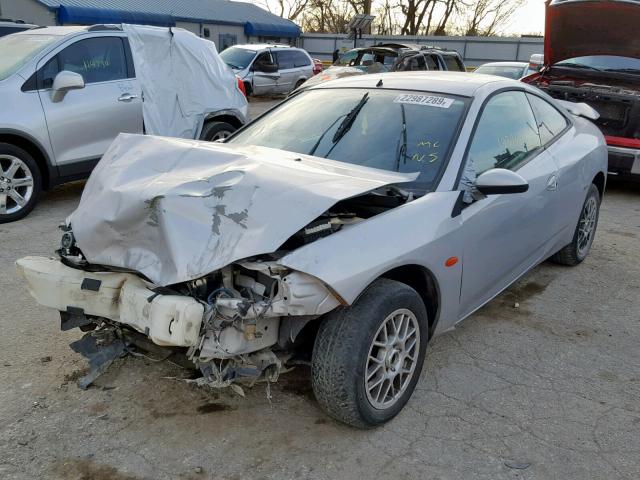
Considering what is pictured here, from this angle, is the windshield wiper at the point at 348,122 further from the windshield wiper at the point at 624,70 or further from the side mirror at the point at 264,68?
the side mirror at the point at 264,68

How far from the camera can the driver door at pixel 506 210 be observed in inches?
131

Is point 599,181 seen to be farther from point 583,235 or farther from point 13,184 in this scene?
point 13,184

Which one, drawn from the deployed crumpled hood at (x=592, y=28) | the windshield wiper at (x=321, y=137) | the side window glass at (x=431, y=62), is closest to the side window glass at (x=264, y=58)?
the side window glass at (x=431, y=62)

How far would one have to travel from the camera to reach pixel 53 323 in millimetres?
3836

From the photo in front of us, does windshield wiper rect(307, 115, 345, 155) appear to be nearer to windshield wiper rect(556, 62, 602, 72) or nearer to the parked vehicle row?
windshield wiper rect(556, 62, 602, 72)

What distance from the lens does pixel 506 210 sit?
352cm

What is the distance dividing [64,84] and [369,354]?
4944 mm

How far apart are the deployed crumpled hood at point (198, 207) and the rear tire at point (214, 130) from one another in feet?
→ 15.3

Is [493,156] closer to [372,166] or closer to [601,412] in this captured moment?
[372,166]

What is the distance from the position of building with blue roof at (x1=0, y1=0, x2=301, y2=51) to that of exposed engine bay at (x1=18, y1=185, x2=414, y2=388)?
2273 centimetres

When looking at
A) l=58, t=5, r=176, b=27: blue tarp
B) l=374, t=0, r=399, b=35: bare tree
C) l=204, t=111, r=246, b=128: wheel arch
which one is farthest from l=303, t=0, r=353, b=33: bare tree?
l=204, t=111, r=246, b=128: wheel arch

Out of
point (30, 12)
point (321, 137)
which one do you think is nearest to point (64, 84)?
point (321, 137)

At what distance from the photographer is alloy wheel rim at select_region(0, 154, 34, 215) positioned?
5914 millimetres

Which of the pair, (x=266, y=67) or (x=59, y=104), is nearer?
(x=59, y=104)
